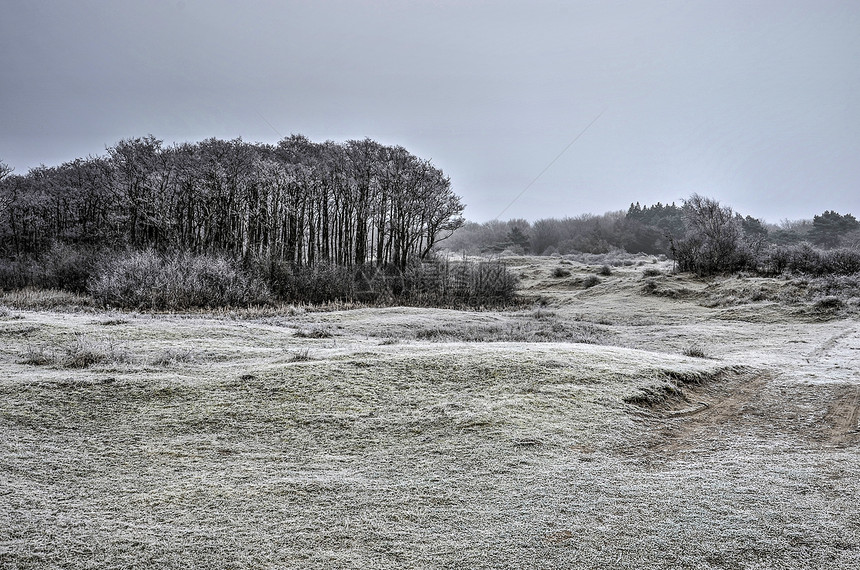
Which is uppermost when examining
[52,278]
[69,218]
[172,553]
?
[69,218]

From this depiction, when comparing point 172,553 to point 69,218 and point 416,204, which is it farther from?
point 69,218

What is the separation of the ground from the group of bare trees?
60.0ft

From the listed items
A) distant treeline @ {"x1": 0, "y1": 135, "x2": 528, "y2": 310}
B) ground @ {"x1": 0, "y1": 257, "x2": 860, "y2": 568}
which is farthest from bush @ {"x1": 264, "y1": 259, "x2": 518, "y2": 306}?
ground @ {"x1": 0, "y1": 257, "x2": 860, "y2": 568}

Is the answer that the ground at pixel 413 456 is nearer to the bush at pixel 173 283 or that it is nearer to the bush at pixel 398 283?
the bush at pixel 173 283

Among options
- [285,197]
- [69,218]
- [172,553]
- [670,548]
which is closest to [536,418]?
[670,548]

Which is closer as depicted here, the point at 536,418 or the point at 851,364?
the point at 536,418

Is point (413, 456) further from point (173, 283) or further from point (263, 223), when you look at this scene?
point (263, 223)

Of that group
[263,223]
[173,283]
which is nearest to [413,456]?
[173,283]

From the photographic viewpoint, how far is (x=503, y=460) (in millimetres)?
4715

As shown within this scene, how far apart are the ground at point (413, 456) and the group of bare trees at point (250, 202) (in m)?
18.3

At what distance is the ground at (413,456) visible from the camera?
3297mm

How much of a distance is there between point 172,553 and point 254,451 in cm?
176

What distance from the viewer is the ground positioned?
3.30 meters

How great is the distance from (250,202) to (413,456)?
25.6 m
